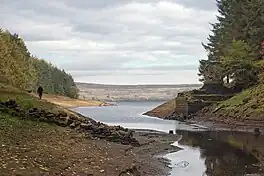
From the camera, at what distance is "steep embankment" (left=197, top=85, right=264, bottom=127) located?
201 feet

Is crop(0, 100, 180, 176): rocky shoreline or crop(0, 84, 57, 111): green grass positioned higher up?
crop(0, 84, 57, 111): green grass

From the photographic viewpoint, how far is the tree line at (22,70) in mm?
87750

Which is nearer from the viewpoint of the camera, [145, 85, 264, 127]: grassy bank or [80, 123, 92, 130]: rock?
[80, 123, 92, 130]: rock

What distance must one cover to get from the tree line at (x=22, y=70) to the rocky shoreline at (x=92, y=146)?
65.9 feet

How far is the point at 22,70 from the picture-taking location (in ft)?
323

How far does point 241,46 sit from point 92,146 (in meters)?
54.9

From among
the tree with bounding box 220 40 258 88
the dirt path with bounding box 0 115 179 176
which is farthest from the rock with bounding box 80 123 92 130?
the tree with bounding box 220 40 258 88

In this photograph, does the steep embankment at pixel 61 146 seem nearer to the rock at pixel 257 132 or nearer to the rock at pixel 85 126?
the rock at pixel 85 126

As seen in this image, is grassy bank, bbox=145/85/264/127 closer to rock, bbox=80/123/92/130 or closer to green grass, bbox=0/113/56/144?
rock, bbox=80/123/92/130

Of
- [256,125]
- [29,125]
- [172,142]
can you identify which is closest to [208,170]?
[29,125]

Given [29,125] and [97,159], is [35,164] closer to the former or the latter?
[97,159]

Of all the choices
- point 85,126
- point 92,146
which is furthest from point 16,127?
point 85,126

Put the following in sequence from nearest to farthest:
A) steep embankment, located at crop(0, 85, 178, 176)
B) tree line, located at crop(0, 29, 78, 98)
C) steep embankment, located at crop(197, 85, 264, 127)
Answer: steep embankment, located at crop(0, 85, 178, 176) < steep embankment, located at crop(197, 85, 264, 127) < tree line, located at crop(0, 29, 78, 98)

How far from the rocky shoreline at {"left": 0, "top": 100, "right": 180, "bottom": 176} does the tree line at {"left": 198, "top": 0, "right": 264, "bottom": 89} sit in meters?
37.0
